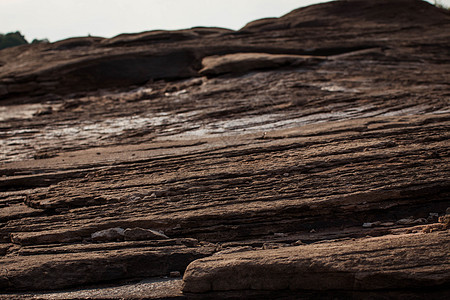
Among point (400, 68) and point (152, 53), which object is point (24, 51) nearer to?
point (152, 53)

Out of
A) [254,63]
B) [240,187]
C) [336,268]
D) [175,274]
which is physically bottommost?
[175,274]

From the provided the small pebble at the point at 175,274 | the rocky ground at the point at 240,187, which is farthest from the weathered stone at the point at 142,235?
the small pebble at the point at 175,274

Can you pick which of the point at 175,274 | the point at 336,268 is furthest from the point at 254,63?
the point at 336,268

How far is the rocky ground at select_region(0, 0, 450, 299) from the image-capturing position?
430 cm

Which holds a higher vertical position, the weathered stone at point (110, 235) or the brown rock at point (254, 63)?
the brown rock at point (254, 63)

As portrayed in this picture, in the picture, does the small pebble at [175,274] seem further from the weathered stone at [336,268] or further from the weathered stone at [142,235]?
the weathered stone at [142,235]

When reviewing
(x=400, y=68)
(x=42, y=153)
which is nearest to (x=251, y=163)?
(x=42, y=153)

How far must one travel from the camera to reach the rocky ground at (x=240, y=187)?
169 inches

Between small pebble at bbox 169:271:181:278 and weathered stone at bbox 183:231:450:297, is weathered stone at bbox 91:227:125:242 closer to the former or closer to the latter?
small pebble at bbox 169:271:181:278

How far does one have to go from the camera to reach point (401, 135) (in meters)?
6.68

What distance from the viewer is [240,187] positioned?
5.96 meters

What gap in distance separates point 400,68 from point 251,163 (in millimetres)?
7877

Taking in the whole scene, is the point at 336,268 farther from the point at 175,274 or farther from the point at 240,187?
the point at 240,187

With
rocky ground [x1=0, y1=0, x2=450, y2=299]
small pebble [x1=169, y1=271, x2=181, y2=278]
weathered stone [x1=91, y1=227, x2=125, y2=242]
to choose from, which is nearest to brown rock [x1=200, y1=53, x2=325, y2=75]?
rocky ground [x1=0, y1=0, x2=450, y2=299]
